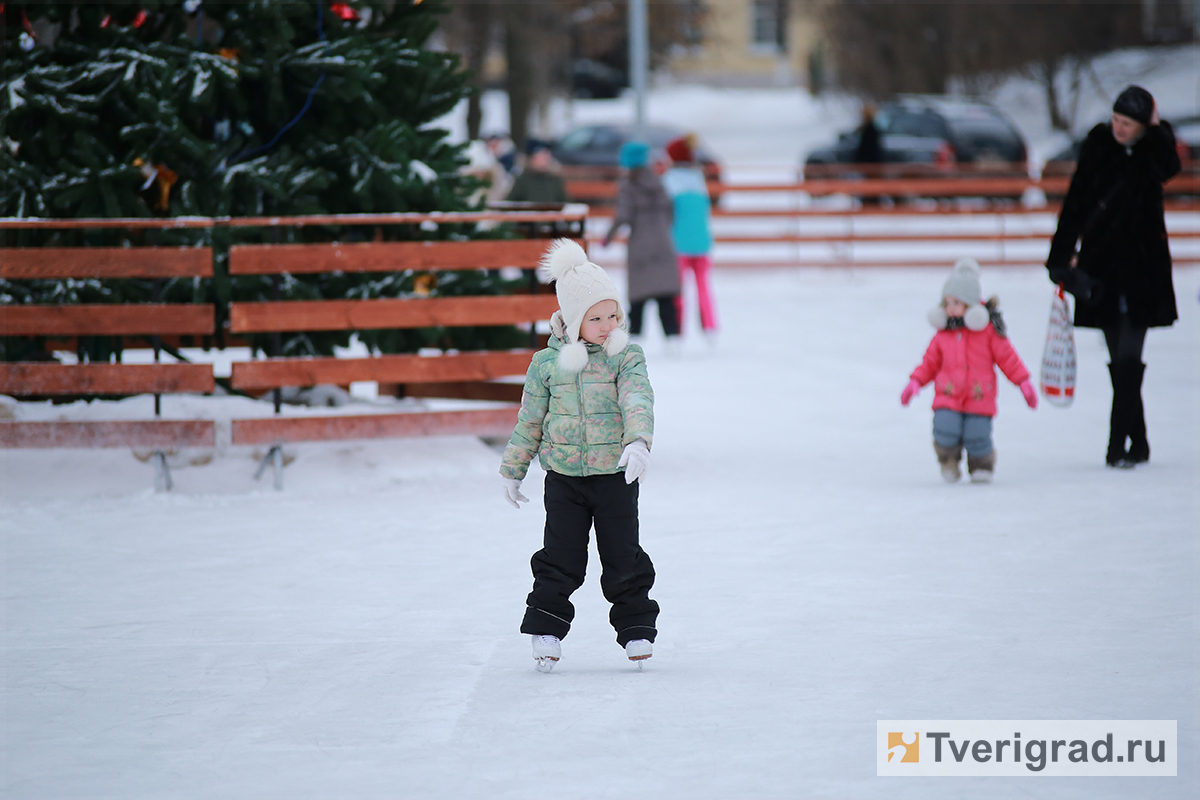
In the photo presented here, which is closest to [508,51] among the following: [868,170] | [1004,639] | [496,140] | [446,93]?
[868,170]

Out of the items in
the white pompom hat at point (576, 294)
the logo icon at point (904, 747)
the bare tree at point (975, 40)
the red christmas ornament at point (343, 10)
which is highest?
the bare tree at point (975, 40)

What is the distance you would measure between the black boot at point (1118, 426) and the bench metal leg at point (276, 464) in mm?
4114

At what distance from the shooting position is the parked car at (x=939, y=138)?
2567 cm

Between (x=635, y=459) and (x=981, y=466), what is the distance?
11.2 feet

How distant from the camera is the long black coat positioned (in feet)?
23.5

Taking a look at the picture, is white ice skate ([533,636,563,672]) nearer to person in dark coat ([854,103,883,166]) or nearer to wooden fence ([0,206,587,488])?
wooden fence ([0,206,587,488])

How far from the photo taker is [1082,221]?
732 centimetres

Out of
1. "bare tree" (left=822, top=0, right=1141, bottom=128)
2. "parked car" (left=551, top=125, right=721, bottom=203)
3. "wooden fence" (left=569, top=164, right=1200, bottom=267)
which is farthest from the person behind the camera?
"bare tree" (left=822, top=0, right=1141, bottom=128)

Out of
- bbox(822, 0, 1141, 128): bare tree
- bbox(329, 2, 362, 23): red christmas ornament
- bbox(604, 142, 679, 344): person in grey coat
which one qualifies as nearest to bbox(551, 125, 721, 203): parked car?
bbox(822, 0, 1141, 128): bare tree

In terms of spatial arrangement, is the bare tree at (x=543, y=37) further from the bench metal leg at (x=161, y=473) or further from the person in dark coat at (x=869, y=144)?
the bench metal leg at (x=161, y=473)

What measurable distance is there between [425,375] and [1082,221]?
337cm

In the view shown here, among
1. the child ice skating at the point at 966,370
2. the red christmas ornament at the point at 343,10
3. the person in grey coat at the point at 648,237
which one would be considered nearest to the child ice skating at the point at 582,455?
the child ice skating at the point at 966,370

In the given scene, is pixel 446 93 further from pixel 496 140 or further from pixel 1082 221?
pixel 496 140

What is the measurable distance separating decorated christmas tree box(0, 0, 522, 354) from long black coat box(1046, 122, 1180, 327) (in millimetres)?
3080
